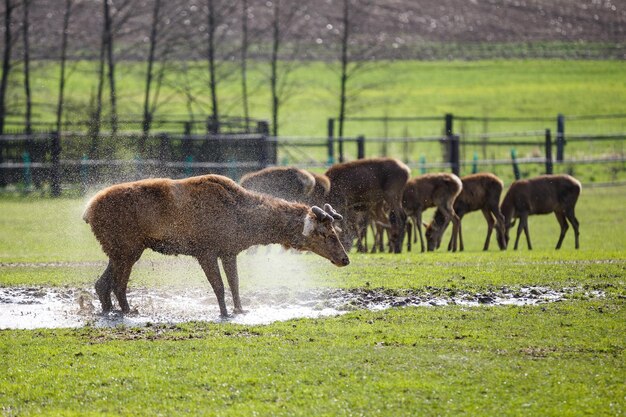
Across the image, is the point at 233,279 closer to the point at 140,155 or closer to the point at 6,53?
the point at 140,155

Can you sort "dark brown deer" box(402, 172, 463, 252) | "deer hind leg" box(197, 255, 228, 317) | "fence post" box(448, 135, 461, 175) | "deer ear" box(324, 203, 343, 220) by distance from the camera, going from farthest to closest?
"fence post" box(448, 135, 461, 175) → "dark brown deer" box(402, 172, 463, 252) → "deer ear" box(324, 203, 343, 220) → "deer hind leg" box(197, 255, 228, 317)

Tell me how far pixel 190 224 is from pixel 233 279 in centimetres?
86

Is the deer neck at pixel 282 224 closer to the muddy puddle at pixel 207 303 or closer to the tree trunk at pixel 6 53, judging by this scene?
the muddy puddle at pixel 207 303

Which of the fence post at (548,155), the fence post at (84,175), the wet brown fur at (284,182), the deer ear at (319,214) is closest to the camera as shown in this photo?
the deer ear at (319,214)

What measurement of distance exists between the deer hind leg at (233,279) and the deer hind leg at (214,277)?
168mm

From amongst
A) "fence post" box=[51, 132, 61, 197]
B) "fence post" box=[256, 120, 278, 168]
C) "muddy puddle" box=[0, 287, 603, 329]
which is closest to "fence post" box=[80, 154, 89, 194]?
"fence post" box=[51, 132, 61, 197]

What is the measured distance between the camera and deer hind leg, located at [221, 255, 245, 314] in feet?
43.0

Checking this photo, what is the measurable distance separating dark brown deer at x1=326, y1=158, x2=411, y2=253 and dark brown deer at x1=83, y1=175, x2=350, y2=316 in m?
8.62

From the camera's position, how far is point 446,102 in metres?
65.1

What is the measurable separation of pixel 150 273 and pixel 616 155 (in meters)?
29.5

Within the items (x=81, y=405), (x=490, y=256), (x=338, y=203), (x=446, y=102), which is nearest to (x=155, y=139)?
(x=338, y=203)

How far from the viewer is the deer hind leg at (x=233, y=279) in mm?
13117

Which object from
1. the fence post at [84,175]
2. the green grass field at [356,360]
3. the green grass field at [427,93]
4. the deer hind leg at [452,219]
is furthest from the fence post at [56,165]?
the green grass field at [427,93]

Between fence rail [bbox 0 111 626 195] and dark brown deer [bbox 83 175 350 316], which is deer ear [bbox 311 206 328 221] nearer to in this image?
dark brown deer [bbox 83 175 350 316]
